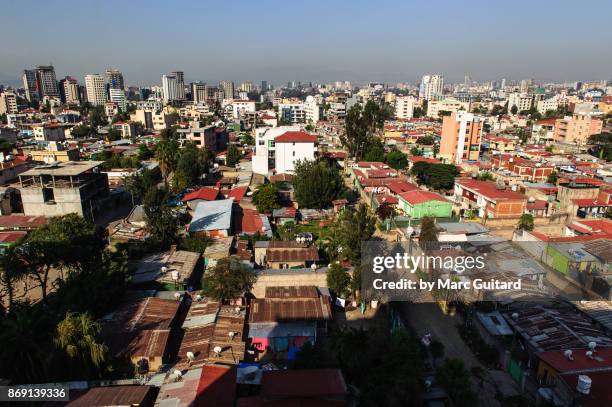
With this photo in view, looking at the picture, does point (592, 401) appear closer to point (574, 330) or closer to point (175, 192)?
point (574, 330)

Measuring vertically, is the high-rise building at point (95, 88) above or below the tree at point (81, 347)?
above

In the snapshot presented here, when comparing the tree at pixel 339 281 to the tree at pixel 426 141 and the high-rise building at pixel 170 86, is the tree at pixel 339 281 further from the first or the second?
the high-rise building at pixel 170 86

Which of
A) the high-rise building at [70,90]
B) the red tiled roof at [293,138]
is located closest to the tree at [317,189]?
the red tiled roof at [293,138]

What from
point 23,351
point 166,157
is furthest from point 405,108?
point 23,351

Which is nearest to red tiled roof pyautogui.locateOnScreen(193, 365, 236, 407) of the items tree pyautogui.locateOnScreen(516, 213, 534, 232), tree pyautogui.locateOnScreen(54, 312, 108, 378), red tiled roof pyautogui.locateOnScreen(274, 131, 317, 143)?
tree pyautogui.locateOnScreen(54, 312, 108, 378)

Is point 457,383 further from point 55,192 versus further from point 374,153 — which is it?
point 374,153

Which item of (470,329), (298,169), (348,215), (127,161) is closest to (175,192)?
(298,169)
